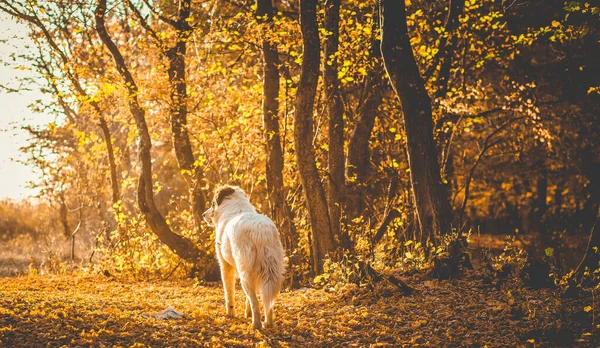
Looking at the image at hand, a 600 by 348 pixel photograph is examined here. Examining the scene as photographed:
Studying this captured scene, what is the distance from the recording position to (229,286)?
8.08 meters

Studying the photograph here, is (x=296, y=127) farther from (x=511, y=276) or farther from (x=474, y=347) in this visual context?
(x=474, y=347)

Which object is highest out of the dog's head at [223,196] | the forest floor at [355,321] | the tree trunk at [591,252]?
the dog's head at [223,196]

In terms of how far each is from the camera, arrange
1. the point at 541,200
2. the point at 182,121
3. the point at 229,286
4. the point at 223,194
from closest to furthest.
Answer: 1. the point at 229,286
2. the point at 223,194
3. the point at 182,121
4. the point at 541,200

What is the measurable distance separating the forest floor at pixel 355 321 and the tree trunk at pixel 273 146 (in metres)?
2.68

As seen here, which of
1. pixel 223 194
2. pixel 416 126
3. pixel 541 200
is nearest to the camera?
pixel 223 194

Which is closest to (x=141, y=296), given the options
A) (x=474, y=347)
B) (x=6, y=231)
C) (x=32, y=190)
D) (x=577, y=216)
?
(x=474, y=347)

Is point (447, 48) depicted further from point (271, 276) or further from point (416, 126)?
point (271, 276)

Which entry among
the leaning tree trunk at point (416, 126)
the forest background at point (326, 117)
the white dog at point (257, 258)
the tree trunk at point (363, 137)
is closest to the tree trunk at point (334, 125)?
the forest background at point (326, 117)

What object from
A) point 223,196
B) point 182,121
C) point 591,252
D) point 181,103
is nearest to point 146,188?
point 182,121

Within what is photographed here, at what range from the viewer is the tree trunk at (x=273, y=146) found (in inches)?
440

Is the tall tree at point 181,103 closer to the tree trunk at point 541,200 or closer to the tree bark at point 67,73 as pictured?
the tree bark at point 67,73

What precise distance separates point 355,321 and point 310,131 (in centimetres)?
374

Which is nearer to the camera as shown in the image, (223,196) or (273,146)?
(223,196)

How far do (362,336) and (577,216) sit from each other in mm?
19252
